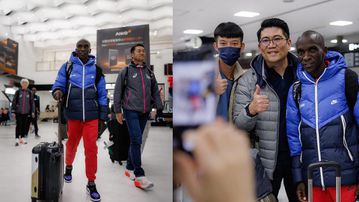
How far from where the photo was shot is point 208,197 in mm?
253

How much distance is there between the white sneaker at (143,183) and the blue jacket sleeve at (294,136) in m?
1.20

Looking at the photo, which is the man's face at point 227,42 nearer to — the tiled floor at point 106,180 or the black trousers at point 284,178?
the black trousers at point 284,178

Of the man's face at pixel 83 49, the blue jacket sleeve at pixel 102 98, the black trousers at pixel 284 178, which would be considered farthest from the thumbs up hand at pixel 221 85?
the blue jacket sleeve at pixel 102 98

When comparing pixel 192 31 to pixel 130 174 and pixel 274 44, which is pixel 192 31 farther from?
pixel 130 174

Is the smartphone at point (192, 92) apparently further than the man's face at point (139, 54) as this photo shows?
No

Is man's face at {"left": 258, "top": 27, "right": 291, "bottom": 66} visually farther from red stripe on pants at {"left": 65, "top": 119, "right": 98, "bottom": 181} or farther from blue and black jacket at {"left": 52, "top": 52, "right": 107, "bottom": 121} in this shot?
red stripe on pants at {"left": 65, "top": 119, "right": 98, "bottom": 181}

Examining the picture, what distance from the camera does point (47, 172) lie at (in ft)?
7.73

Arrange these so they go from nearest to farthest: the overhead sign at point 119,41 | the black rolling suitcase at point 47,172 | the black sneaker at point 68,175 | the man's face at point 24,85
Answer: the overhead sign at point 119,41, the man's face at point 24,85, the black rolling suitcase at point 47,172, the black sneaker at point 68,175

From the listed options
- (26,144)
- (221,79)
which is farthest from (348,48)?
(26,144)

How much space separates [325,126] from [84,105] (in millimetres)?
1578

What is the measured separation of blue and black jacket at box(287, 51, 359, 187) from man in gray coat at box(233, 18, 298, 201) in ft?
0.12

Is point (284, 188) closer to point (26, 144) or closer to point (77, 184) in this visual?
point (77, 184)

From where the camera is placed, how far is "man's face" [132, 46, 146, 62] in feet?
6.35

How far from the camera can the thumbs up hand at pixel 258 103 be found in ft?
4.24
